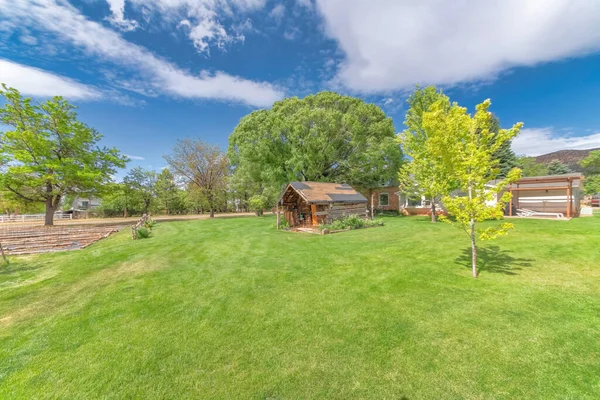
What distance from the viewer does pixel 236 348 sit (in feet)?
12.5

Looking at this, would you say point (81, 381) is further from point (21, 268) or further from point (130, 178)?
point (130, 178)

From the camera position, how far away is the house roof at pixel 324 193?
52.3 feet

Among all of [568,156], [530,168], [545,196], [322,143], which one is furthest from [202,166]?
[568,156]

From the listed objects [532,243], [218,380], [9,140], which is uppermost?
→ [9,140]

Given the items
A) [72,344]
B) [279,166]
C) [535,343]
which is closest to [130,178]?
[279,166]

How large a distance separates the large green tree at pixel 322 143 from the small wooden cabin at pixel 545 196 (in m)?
9.71

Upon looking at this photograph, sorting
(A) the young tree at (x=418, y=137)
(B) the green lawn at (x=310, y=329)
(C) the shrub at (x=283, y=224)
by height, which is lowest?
(B) the green lawn at (x=310, y=329)

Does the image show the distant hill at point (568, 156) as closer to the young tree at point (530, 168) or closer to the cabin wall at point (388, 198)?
the young tree at point (530, 168)

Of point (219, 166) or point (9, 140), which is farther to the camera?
point (219, 166)

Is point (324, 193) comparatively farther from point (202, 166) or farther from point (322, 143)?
point (202, 166)

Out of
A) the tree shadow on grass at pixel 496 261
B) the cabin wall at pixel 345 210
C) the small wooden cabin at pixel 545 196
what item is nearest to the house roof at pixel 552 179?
the small wooden cabin at pixel 545 196

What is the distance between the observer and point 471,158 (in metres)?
6.02

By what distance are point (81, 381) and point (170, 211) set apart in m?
45.1

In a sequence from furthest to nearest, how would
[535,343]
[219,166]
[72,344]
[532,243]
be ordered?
1. [219,166]
2. [532,243]
3. [72,344]
4. [535,343]
